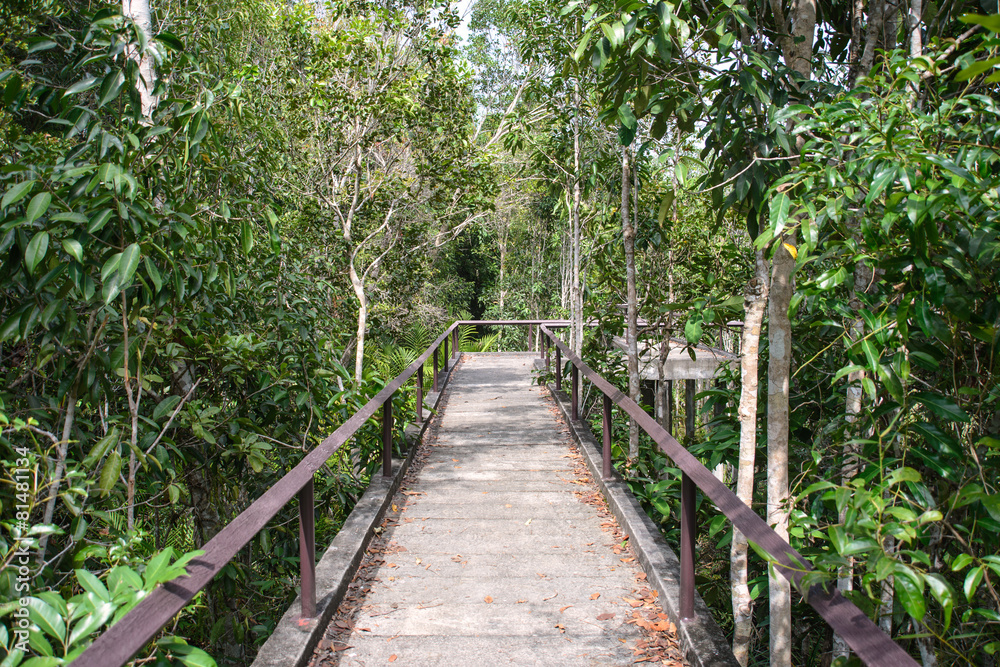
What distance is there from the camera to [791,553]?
6.02 feet

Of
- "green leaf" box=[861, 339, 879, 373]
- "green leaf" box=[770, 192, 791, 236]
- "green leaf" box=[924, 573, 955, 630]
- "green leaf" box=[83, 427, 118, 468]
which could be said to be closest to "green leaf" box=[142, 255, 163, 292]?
"green leaf" box=[83, 427, 118, 468]

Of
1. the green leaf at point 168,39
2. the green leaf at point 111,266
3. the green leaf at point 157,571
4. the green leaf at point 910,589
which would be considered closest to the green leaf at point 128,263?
the green leaf at point 111,266

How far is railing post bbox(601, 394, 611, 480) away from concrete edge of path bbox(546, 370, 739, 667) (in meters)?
0.07

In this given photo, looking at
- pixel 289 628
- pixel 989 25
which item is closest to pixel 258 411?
pixel 289 628

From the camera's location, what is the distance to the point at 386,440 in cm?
501

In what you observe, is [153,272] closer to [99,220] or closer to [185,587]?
[99,220]

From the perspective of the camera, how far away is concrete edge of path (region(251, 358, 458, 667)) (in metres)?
2.66

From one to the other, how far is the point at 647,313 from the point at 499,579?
149 inches

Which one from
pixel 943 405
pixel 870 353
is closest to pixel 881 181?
pixel 870 353

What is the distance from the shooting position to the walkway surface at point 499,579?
288 centimetres

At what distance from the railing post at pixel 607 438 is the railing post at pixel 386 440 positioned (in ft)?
5.09

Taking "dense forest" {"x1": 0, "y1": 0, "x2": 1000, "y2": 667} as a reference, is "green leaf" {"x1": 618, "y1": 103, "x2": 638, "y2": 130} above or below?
above

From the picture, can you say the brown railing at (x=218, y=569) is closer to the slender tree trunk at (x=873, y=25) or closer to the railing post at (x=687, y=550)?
the railing post at (x=687, y=550)

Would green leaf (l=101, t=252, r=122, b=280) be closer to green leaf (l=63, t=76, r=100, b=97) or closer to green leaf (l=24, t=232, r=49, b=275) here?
green leaf (l=24, t=232, r=49, b=275)
